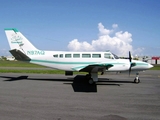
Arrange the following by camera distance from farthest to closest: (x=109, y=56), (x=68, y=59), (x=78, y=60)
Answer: (x=68, y=59), (x=78, y=60), (x=109, y=56)

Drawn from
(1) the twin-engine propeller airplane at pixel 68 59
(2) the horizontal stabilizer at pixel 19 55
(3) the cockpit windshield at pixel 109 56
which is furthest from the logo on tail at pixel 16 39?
(3) the cockpit windshield at pixel 109 56

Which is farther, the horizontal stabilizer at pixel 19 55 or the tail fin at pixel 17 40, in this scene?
the tail fin at pixel 17 40

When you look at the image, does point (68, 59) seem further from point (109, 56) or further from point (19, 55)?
point (19, 55)

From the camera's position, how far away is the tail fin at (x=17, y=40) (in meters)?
16.2

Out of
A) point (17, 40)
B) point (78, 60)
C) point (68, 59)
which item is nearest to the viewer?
point (78, 60)

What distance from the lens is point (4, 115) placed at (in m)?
6.18

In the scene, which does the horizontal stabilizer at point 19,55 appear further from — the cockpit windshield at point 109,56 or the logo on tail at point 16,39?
the cockpit windshield at point 109,56

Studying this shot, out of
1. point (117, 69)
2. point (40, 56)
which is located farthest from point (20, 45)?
point (117, 69)

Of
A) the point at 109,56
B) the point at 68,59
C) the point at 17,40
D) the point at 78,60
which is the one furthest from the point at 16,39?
the point at 109,56

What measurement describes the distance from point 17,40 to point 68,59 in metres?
5.31

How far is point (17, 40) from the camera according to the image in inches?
640

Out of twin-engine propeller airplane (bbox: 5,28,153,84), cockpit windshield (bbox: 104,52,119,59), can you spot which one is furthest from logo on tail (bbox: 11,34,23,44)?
cockpit windshield (bbox: 104,52,119,59)

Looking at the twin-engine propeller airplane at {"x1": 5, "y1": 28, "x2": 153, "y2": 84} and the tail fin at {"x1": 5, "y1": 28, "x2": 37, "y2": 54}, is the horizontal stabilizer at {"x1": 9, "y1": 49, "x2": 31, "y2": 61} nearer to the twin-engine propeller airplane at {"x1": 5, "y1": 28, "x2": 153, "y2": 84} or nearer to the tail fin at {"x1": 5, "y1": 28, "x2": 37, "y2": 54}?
the twin-engine propeller airplane at {"x1": 5, "y1": 28, "x2": 153, "y2": 84}

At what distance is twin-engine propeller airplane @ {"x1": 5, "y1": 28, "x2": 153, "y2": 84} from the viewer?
48.2 ft
